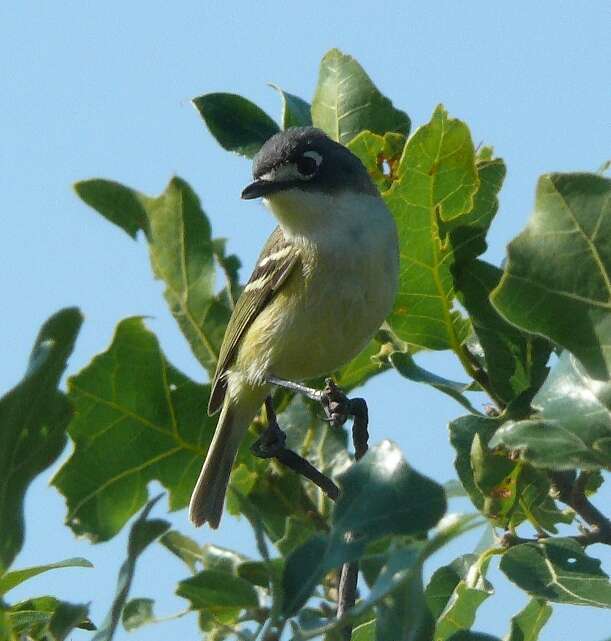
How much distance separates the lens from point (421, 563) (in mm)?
1649

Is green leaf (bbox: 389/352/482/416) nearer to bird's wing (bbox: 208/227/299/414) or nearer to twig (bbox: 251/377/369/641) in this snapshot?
twig (bbox: 251/377/369/641)

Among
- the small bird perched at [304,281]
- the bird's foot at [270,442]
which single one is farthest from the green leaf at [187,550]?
the small bird perched at [304,281]

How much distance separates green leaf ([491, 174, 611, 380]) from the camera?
87.0 inches

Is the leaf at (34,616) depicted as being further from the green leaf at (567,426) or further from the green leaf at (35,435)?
the green leaf at (567,426)

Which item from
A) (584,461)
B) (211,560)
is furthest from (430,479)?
(211,560)

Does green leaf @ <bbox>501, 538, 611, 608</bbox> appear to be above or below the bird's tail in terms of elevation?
above

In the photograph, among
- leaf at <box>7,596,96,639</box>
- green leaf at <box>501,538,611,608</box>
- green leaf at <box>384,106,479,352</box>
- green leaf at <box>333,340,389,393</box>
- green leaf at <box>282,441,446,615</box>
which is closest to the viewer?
green leaf at <box>282,441,446,615</box>

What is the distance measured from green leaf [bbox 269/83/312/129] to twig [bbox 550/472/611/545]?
151 cm

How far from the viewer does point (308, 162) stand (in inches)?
198

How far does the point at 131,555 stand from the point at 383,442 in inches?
17.1

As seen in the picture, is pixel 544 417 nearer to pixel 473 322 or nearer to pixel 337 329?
pixel 473 322

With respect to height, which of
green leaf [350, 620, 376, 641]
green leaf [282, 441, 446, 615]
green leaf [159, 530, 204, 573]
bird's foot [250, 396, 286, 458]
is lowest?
green leaf [159, 530, 204, 573]

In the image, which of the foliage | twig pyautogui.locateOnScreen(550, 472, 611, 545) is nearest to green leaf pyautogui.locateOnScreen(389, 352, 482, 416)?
the foliage

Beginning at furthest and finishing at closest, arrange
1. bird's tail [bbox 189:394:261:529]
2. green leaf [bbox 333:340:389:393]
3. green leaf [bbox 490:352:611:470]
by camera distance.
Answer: bird's tail [bbox 189:394:261:529]
green leaf [bbox 333:340:389:393]
green leaf [bbox 490:352:611:470]
